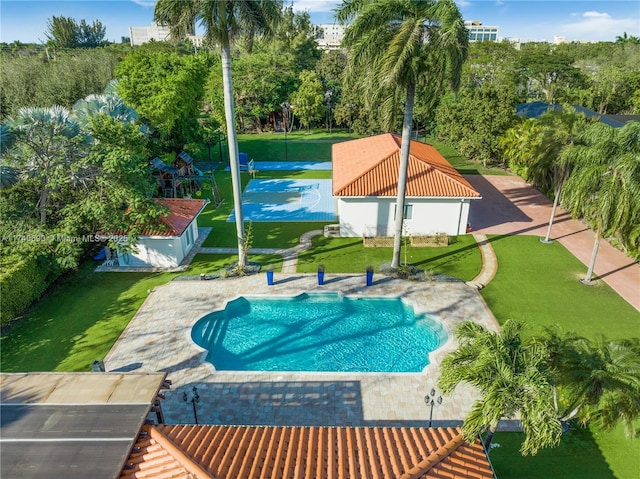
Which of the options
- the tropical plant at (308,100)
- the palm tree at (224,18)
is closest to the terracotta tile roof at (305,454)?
the palm tree at (224,18)

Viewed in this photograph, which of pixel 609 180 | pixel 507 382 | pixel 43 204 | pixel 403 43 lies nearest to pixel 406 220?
pixel 609 180

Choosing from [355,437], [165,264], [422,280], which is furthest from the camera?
[165,264]

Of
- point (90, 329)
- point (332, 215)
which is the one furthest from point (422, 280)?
point (90, 329)

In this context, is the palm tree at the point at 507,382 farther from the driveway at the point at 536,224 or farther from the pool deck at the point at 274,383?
the driveway at the point at 536,224

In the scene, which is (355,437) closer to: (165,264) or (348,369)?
(348,369)

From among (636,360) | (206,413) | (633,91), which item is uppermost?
(633,91)

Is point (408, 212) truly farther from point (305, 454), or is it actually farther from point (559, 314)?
point (305, 454)

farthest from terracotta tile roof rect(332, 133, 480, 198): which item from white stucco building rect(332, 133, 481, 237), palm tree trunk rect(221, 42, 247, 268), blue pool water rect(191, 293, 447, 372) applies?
blue pool water rect(191, 293, 447, 372)
